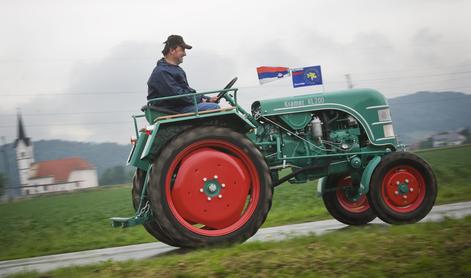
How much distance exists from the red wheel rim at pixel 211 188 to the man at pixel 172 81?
621 millimetres

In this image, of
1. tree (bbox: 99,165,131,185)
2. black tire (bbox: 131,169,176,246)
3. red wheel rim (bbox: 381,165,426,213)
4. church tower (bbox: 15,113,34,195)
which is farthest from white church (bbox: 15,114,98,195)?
red wheel rim (bbox: 381,165,426,213)

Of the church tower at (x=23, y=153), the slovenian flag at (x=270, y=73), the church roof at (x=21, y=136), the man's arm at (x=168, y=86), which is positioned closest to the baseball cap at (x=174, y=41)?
the man's arm at (x=168, y=86)

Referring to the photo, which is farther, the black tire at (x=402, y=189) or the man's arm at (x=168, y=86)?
the black tire at (x=402, y=189)

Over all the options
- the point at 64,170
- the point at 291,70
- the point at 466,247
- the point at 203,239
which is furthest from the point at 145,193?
the point at 64,170

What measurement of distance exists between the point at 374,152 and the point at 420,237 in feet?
8.05

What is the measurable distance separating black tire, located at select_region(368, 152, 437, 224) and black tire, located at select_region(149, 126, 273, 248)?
151cm

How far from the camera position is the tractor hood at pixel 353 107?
6543 millimetres

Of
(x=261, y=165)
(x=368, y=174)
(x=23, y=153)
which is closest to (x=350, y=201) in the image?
(x=368, y=174)

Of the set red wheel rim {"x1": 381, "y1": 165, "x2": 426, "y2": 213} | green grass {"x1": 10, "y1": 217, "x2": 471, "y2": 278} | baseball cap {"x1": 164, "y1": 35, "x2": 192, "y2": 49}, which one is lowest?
green grass {"x1": 10, "y1": 217, "x2": 471, "y2": 278}

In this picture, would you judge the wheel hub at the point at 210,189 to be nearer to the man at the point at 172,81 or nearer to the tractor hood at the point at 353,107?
the man at the point at 172,81

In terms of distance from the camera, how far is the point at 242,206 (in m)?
5.38

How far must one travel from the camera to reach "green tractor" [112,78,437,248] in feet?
17.4

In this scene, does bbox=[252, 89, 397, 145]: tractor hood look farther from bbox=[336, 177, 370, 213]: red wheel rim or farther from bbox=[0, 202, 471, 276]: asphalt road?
bbox=[0, 202, 471, 276]: asphalt road

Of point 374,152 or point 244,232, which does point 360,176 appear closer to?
point 374,152
